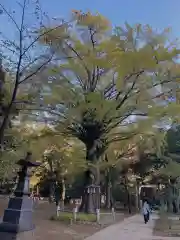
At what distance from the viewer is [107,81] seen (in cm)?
1645

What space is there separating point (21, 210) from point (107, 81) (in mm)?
9101

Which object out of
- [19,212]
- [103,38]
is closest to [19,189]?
[19,212]

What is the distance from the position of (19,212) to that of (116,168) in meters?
19.1

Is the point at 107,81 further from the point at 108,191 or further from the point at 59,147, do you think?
the point at 108,191

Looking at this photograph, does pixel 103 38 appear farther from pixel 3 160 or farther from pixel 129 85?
pixel 3 160

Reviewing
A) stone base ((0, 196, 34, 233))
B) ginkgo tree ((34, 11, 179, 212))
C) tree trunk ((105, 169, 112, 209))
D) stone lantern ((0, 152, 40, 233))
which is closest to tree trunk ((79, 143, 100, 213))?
ginkgo tree ((34, 11, 179, 212))

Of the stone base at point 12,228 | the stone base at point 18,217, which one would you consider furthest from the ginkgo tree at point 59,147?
the stone base at point 12,228

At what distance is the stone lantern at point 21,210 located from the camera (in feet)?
29.5

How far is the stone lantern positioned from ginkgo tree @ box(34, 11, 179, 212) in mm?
4357

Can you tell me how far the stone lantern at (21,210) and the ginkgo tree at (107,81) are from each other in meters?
4.36

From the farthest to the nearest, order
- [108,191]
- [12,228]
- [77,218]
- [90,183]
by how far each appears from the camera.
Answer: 1. [108,191]
2. [90,183]
3. [77,218]
4. [12,228]

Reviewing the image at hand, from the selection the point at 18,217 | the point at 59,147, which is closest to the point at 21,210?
the point at 18,217

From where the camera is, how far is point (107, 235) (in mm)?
11180

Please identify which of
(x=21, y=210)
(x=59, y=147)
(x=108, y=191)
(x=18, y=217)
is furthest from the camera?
(x=108, y=191)
